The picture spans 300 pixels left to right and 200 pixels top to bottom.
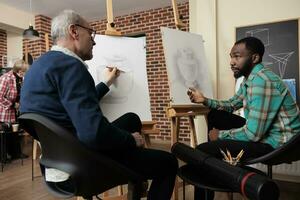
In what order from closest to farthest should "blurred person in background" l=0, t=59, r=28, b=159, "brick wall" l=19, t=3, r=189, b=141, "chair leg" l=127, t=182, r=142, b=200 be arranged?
"chair leg" l=127, t=182, r=142, b=200, "blurred person in background" l=0, t=59, r=28, b=159, "brick wall" l=19, t=3, r=189, b=141

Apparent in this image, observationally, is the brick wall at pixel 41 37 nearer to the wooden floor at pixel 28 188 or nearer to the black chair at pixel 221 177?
the wooden floor at pixel 28 188

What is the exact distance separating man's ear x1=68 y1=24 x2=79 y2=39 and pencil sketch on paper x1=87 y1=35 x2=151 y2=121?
67cm

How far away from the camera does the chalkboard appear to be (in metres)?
2.77

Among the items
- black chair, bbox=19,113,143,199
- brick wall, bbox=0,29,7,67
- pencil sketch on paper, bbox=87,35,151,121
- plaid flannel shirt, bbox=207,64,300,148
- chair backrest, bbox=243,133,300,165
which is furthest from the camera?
brick wall, bbox=0,29,7,67

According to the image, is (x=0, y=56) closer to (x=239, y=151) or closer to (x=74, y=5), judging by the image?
(x=74, y=5)

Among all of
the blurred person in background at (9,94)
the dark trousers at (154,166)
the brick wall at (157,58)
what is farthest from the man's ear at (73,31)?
the brick wall at (157,58)

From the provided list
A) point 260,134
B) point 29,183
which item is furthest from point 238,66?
point 29,183

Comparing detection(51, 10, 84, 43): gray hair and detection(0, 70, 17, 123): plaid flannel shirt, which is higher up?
detection(51, 10, 84, 43): gray hair

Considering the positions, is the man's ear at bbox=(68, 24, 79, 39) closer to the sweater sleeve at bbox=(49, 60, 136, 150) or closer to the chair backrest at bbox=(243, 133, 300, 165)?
the sweater sleeve at bbox=(49, 60, 136, 150)

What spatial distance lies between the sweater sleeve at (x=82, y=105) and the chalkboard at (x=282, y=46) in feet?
7.60

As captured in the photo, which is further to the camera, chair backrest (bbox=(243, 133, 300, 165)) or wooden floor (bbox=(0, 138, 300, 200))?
wooden floor (bbox=(0, 138, 300, 200))

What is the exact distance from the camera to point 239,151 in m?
1.58

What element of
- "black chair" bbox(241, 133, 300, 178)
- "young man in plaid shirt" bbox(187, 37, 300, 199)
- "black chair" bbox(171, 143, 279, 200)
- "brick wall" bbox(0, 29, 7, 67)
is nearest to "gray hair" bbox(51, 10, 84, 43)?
"black chair" bbox(171, 143, 279, 200)

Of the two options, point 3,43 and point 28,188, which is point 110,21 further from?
point 3,43
